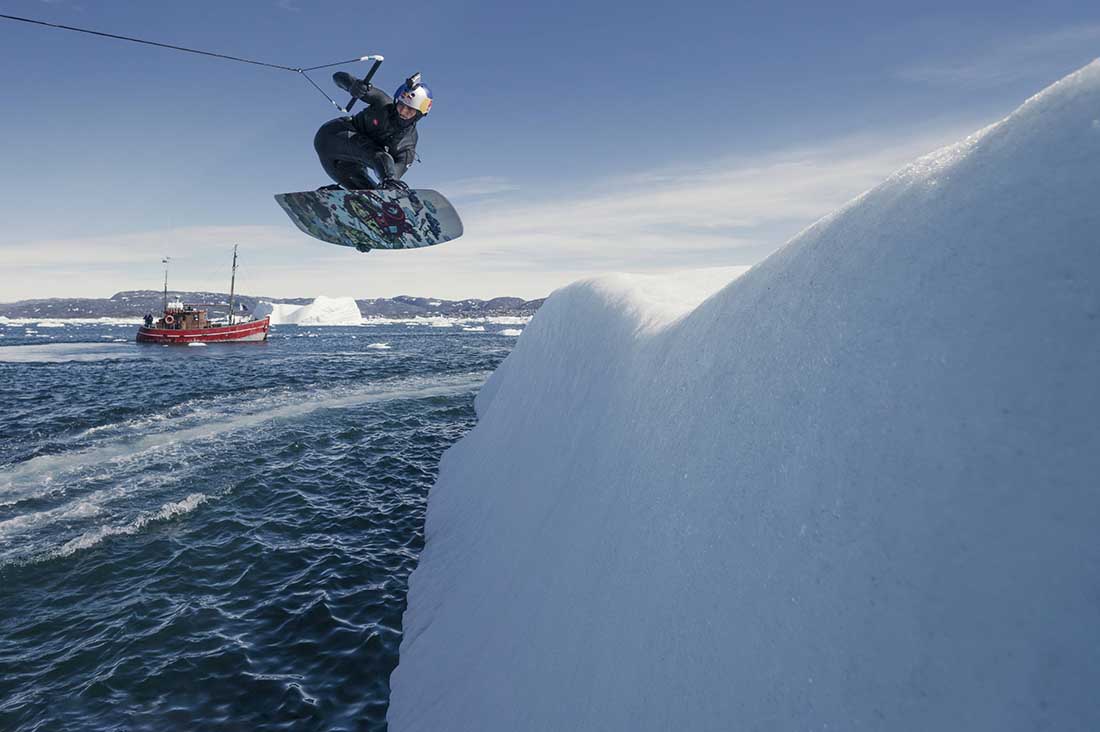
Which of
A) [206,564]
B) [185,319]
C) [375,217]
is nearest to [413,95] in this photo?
[375,217]

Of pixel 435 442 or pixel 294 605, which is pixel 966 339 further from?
pixel 435 442

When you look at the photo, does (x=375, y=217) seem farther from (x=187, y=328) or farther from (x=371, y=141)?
(x=187, y=328)

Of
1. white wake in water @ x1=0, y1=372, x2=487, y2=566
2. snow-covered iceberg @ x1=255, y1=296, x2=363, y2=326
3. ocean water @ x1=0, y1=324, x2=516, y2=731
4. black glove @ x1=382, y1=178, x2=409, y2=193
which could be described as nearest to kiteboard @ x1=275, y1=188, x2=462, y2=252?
black glove @ x1=382, y1=178, x2=409, y2=193

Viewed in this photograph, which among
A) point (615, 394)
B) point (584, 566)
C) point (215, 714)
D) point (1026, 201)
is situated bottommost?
point (215, 714)

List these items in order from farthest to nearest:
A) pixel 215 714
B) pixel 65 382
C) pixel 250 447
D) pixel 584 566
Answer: pixel 65 382
pixel 250 447
pixel 215 714
pixel 584 566

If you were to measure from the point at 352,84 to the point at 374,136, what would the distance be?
821 mm

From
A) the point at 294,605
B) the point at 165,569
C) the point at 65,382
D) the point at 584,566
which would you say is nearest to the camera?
the point at 584,566

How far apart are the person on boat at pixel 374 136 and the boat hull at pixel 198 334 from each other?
2387 inches

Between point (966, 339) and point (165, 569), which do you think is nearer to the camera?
point (966, 339)

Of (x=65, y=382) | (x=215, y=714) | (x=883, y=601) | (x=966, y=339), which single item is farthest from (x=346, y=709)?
(x=65, y=382)

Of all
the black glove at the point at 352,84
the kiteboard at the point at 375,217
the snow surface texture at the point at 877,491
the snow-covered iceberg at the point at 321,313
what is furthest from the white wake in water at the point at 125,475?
the snow-covered iceberg at the point at 321,313

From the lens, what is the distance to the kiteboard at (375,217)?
9664mm

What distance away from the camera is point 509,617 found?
4.78m

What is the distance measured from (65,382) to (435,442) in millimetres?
28485
